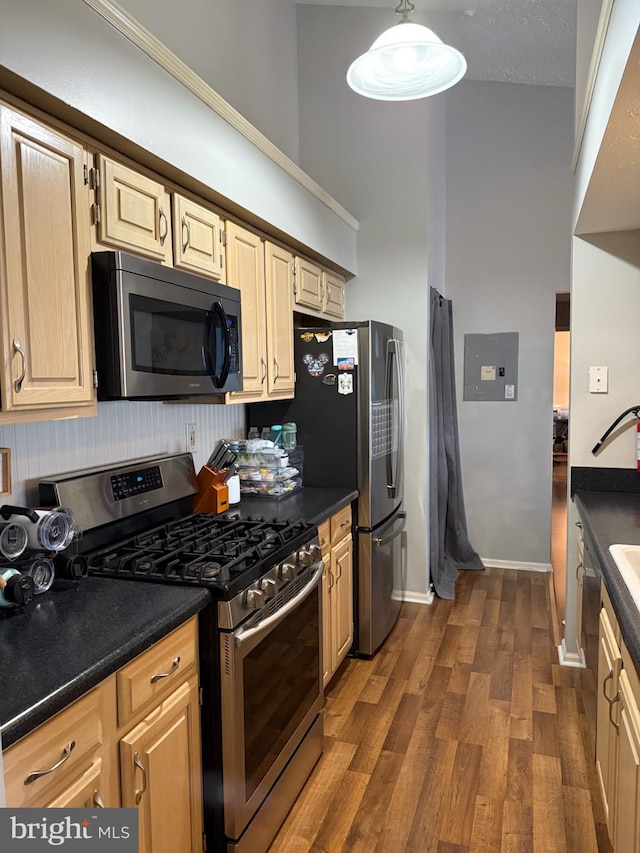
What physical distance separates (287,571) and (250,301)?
3.86 ft

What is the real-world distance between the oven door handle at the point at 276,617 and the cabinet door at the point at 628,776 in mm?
985

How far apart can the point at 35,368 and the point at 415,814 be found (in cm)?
186

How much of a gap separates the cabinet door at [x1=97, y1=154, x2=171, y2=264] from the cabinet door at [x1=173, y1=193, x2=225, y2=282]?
A: 0.17 feet

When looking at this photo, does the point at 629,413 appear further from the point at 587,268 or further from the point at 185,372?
the point at 185,372

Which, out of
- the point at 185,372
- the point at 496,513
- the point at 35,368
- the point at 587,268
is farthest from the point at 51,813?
the point at 496,513

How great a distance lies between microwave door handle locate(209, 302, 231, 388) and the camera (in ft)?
7.03

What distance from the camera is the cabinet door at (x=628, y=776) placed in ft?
4.36

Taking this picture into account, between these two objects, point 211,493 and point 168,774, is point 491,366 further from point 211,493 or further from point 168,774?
point 168,774

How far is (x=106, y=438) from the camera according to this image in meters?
2.12

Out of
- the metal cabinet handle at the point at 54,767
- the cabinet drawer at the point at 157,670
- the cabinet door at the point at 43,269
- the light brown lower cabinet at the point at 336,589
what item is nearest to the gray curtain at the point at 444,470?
the light brown lower cabinet at the point at 336,589

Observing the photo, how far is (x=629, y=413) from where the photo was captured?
108 inches

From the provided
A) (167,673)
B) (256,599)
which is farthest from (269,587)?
(167,673)

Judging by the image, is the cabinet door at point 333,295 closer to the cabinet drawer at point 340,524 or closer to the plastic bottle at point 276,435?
the plastic bottle at point 276,435

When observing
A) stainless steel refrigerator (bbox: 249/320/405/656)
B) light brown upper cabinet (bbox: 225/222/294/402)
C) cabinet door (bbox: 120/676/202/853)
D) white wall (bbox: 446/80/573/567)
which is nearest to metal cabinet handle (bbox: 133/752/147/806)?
cabinet door (bbox: 120/676/202/853)
